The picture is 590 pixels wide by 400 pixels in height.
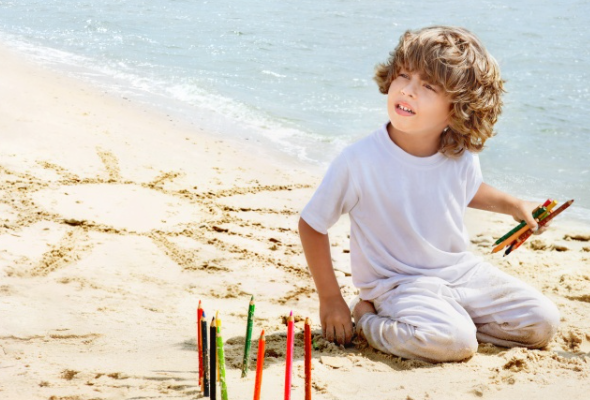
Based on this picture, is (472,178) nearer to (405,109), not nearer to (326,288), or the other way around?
(405,109)

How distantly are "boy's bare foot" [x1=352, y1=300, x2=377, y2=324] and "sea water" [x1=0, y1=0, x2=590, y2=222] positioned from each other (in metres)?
2.71

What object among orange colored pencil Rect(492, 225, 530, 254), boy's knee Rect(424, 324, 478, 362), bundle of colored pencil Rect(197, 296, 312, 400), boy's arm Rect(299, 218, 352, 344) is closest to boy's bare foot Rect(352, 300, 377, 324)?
boy's arm Rect(299, 218, 352, 344)

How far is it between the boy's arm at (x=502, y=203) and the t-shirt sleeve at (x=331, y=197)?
0.63 meters

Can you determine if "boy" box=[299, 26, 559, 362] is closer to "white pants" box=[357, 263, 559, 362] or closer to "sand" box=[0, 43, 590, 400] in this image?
"white pants" box=[357, 263, 559, 362]

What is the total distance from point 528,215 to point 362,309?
83 cm

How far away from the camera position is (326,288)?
3.53 m

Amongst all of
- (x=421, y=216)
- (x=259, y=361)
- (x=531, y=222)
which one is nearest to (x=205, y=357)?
(x=259, y=361)

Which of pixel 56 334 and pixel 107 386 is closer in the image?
pixel 107 386

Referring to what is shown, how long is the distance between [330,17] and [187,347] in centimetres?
961

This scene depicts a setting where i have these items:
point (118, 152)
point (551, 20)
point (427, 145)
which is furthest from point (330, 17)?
point (427, 145)

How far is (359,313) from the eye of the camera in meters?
3.65

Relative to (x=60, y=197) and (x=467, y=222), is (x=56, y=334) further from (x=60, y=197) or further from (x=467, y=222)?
(x=467, y=222)

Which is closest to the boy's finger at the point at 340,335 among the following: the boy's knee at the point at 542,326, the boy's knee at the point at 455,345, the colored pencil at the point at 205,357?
the boy's knee at the point at 455,345

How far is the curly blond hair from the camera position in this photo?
11.2ft
